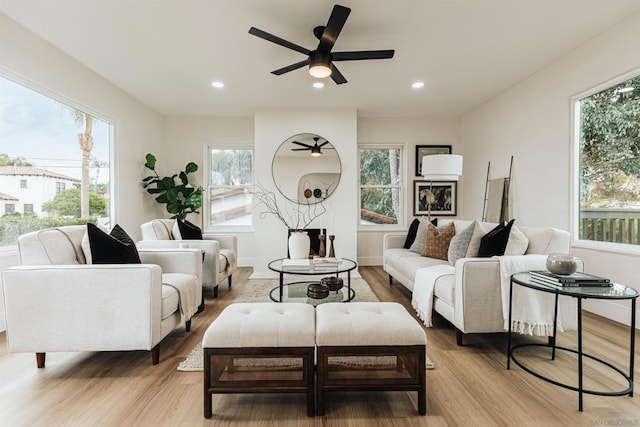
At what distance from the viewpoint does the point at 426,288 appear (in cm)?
271

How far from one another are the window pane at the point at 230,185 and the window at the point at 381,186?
6.79ft

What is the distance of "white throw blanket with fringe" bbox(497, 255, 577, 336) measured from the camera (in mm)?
2139

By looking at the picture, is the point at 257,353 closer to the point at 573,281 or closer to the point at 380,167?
the point at 573,281

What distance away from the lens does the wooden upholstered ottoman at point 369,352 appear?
5.11ft

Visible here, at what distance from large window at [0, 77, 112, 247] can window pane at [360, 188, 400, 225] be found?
3.93 m

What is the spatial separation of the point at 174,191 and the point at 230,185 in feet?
3.23

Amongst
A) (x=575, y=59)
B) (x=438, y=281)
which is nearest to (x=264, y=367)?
(x=438, y=281)

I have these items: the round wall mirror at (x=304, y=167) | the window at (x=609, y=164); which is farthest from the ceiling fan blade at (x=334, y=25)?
the window at (x=609, y=164)

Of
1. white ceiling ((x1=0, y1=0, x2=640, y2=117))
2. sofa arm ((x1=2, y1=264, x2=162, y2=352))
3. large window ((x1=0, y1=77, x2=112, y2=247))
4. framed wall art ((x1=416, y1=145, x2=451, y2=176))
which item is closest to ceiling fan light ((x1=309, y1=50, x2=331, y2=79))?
white ceiling ((x1=0, y1=0, x2=640, y2=117))

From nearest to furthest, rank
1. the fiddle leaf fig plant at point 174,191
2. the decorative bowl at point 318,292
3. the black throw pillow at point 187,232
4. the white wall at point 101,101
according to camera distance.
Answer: the decorative bowl at point 318,292, the white wall at point 101,101, the black throw pillow at point 187,232, the fiddle leaf fig plant at point 174,191

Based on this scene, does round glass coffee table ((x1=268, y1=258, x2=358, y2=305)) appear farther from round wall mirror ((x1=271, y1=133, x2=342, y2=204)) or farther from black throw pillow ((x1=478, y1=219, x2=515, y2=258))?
round wall mirror ((x1=271, y1=133, x2=342, y2=204))

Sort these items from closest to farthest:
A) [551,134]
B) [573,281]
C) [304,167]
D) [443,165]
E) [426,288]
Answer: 1. [573,281]
2. [426,288]
3. [551,134]
4. [443,165]
5. [304,167]

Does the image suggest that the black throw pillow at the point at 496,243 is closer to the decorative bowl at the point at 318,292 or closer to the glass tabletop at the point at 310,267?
the glass tabletop at the point at 310,267

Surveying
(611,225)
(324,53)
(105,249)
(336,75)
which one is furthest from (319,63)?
(611,225)
